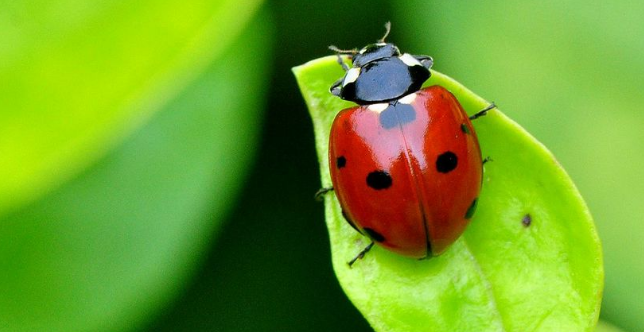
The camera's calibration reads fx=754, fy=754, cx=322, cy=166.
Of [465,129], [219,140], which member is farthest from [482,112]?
[219,140]

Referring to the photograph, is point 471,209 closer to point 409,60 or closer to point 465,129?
point 465,129

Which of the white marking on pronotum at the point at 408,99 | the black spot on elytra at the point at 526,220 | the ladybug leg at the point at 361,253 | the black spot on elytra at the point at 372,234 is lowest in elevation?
the black spot on elytra at the point at 372,234

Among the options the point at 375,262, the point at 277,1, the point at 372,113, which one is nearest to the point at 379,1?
the point at 277,1

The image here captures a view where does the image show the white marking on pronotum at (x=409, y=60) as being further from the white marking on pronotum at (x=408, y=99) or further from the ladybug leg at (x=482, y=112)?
the ladybug leg at (x=482, y=112)

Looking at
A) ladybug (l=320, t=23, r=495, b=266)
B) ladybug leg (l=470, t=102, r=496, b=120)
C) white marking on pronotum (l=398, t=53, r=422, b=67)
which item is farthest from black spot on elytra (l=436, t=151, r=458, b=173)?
white marking on pronotum (l=398, t=53, r=422, b=67)

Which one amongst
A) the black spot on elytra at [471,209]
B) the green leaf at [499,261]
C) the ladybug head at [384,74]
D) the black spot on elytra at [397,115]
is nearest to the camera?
the green leaf at [499,261]

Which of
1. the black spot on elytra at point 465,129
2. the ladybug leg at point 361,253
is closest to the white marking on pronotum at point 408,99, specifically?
the black spot on elytra at point 465,129

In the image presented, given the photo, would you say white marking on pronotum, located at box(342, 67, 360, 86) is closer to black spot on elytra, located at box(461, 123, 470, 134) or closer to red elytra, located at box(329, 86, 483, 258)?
red elytra, located at box(329, 86, 483, 258)
